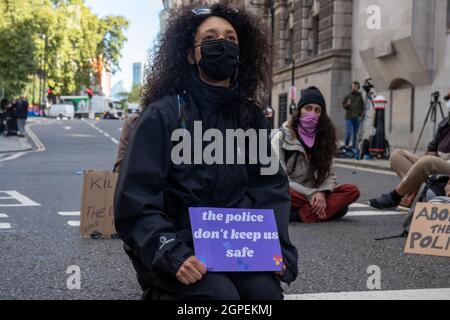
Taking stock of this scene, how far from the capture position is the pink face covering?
779 centimetres

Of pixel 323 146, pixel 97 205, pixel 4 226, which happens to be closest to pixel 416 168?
pixel 323 146

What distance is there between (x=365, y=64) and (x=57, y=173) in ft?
53.9

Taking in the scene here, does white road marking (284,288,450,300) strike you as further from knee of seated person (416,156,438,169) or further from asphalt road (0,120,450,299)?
knee of seated person (416,156,438,169)

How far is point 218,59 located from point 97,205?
410 centimetres

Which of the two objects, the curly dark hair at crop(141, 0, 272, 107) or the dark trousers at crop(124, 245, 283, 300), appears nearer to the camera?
the dark trousers at crop(124, 245, 283, 300)

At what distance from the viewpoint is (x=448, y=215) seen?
5.61 meters

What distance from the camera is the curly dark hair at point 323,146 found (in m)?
7.80

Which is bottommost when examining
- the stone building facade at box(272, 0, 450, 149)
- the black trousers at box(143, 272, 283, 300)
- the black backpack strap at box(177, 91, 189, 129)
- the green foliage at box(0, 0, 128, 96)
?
the black trousers at box(143, 272, 283, 300)

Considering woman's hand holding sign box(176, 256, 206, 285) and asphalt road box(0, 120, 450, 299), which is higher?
woman's hand holding sign box(176, 256, 206, 285)

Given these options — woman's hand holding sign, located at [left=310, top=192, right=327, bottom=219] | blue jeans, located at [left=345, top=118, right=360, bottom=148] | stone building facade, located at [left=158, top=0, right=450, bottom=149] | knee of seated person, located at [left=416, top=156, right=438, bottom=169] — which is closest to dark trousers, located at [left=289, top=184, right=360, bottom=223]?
woman's hand holding sign, located at [left=310, top=192, right=327, bottom=219]

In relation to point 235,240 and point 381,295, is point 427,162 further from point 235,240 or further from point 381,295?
point 235,240
